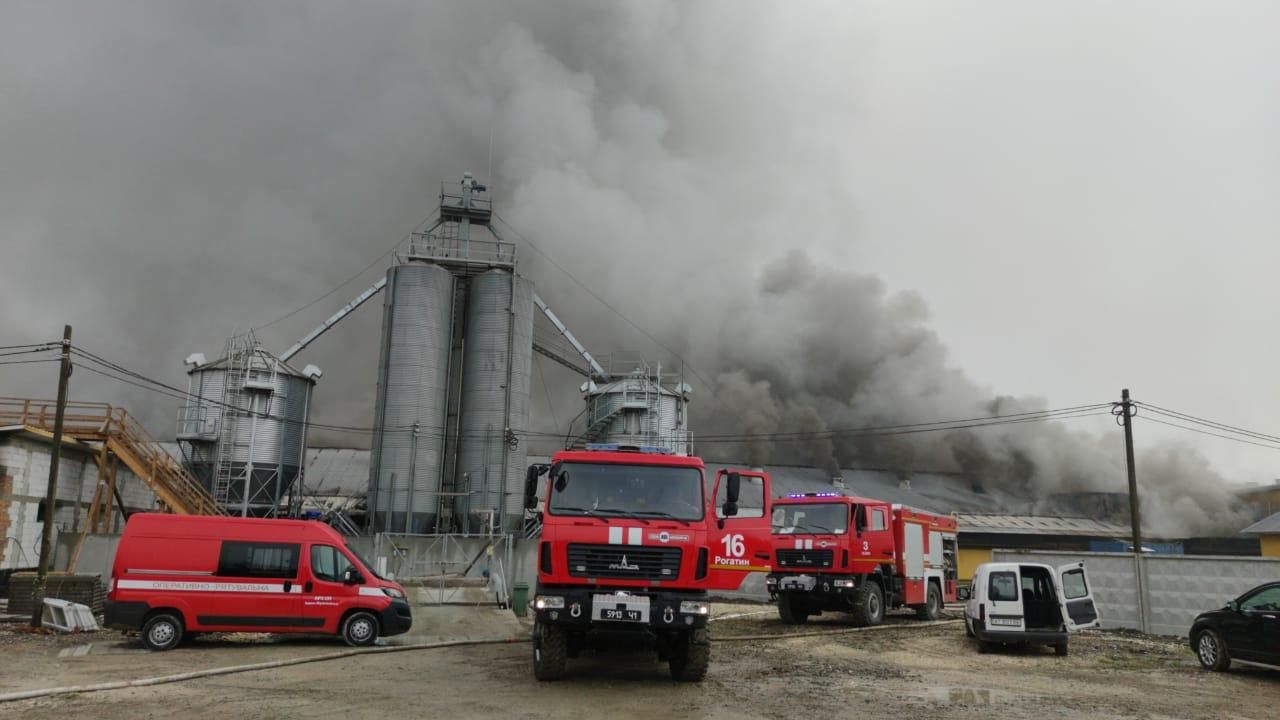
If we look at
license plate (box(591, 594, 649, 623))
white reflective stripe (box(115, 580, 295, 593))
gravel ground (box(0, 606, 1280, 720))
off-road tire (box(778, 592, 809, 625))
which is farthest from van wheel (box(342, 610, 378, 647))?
off-road tire (box(778, 592, 809, 625))

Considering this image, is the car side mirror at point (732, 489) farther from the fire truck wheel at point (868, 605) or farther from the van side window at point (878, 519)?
the van side window at point (878, 519)

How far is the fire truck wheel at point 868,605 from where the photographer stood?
20225 mm

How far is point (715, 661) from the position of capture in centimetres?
1396

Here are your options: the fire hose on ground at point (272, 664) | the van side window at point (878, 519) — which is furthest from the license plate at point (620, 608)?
the van side window at point (878, 519)

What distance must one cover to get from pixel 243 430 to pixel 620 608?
28193mm

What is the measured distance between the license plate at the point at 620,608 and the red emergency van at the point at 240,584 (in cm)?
663

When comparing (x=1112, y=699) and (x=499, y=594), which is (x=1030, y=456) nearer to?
(x=499, y=594)

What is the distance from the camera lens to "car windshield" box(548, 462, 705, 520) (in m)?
11.1

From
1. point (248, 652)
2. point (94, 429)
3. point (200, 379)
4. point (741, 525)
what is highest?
point (200, 379)

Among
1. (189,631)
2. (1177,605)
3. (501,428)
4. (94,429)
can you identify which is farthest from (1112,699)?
(94,429)

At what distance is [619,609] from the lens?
10578 millimetres

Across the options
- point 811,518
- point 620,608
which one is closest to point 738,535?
point 620,608

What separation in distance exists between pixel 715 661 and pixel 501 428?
75.8ft

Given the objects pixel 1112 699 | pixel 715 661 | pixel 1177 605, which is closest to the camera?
pixel 1112 699
